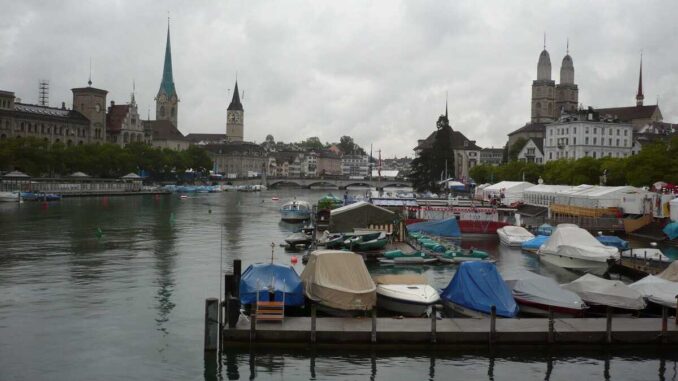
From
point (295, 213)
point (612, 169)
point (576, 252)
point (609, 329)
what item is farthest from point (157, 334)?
point (612, 169)

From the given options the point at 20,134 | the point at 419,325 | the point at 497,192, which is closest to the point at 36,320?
the point at 419,325

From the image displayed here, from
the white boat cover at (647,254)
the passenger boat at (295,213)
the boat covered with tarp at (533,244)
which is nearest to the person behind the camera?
the white boat cover at (647,254)

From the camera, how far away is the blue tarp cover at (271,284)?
26.5 meters

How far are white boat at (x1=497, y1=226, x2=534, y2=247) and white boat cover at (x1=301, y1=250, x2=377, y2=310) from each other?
3037 centimetres

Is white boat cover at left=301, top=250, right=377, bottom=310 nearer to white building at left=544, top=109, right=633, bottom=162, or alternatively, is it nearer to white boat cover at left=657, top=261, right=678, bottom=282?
white boat cover at left=657, top=261, right=678, bottom=282

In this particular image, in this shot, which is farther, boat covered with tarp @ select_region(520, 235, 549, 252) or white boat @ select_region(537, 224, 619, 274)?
boat covered with tarp @ select_region(520, 235, 549, 252)

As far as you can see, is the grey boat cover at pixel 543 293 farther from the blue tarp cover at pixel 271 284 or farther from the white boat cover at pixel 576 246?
the white boat cover at pixel 576 246

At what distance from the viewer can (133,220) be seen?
3012 inches

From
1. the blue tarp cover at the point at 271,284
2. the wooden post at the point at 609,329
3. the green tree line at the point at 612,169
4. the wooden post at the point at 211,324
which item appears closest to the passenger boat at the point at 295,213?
the green tree line at the point at 612,169

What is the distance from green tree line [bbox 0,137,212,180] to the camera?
12469 cm

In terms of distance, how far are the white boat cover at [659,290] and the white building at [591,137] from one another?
369ft

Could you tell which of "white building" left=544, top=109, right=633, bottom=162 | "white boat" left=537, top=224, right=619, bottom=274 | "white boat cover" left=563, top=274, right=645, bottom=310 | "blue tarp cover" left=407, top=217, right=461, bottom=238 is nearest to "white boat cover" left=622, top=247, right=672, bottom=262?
"white boat" left=537, top=224, right=619, bottom=274

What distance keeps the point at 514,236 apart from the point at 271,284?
1333 inches

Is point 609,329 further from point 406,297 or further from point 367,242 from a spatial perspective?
point 367,242
